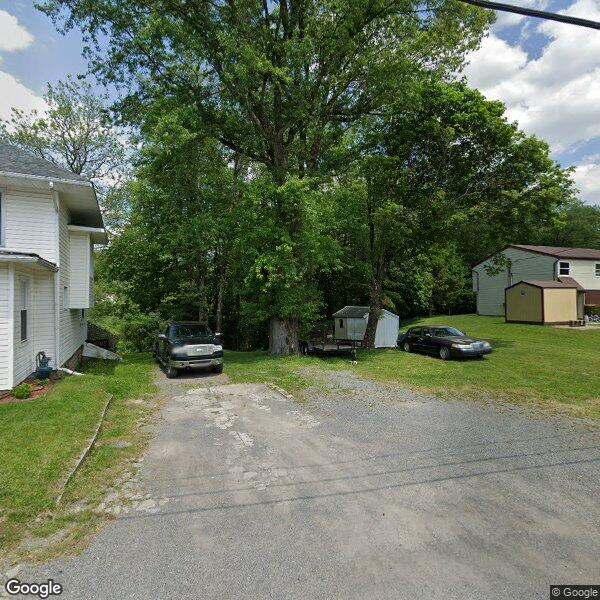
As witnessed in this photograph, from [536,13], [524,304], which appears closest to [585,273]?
[524,304]

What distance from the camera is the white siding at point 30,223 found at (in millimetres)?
10594

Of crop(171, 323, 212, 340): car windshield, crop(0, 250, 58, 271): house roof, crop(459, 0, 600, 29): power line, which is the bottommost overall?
crop(171, 323, 212, 340): car windshield

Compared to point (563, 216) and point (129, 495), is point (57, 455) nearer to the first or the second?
point (129, 495)

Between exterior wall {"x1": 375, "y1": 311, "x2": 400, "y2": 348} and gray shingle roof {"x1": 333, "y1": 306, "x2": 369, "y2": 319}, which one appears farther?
gray shingle roof {"x1": 333, "y1": 306, "x2": 369, "y2": 319}

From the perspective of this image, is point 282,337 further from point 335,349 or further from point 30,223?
point 30,223

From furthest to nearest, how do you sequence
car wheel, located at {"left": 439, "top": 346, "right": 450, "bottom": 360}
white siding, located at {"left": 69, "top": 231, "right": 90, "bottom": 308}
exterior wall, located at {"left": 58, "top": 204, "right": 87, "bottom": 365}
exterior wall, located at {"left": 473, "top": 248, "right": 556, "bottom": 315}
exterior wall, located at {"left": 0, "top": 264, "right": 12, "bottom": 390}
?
1. exterior wall, located at {"left": 473, "top": 248, "right": 556, "bottom": 315}
2. car wheel, located at {"left": 439, "top": 346, "right": 450, "bottom": 360}
3. white siding, located at {"left": 69, "top": 231, "right": 90, "bottom": 308}
4. exterior wall, located at {"left": 58, "top": 204, "right": 87, "bottom": 365}
5. exterior wall, located at {"left": 0, "top": 264, "right": 12, "bottom": 390}

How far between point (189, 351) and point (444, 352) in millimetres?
10512

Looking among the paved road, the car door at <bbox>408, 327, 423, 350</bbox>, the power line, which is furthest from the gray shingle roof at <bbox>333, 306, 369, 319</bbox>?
the power line

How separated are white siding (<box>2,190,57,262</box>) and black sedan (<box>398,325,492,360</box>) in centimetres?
1450

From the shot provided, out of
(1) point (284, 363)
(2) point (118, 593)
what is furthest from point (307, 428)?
(1) point (284, 363)

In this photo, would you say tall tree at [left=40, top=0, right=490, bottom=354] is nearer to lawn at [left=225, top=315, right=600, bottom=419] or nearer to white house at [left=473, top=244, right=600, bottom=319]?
lawn at [left=225, top=315, right=600, bottom=419]

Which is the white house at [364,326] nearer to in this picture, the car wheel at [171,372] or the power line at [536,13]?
the car wheel at [171,372]

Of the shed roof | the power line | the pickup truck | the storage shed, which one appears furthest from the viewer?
the storage shed

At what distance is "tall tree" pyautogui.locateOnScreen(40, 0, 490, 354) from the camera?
14.7 m
